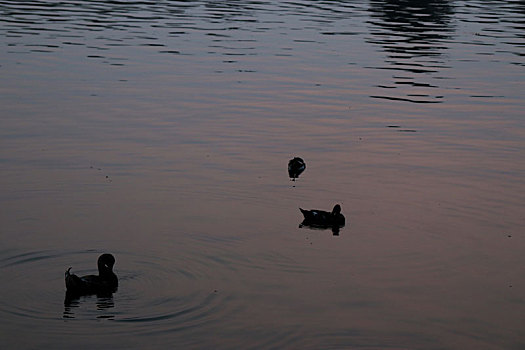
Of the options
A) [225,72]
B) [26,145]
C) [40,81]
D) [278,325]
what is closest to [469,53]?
[225,72]

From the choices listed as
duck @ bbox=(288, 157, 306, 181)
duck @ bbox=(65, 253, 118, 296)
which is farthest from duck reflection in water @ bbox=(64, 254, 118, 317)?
duck @ bbox=(288, 157, 306, 181)

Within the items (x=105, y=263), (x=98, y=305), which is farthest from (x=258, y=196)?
(x=98, y=305)

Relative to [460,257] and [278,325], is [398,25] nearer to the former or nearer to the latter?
[460,257]

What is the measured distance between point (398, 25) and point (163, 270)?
148 ft

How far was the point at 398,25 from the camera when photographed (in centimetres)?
5981

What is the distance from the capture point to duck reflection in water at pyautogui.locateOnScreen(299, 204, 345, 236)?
19.4m

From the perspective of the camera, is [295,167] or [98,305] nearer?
[98,305]

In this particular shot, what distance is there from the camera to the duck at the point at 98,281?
15318 mm

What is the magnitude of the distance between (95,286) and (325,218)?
5384mm

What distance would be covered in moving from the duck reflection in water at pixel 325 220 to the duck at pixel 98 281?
186 inches

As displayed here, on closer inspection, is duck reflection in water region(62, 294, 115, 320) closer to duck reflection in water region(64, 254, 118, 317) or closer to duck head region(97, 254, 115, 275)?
duck reflection in water region(64, 254, 118, 317)

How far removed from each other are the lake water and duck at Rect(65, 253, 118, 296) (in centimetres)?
15

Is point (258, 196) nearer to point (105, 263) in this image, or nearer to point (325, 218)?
point (325, 218)

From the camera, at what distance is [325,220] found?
64.0 feet
